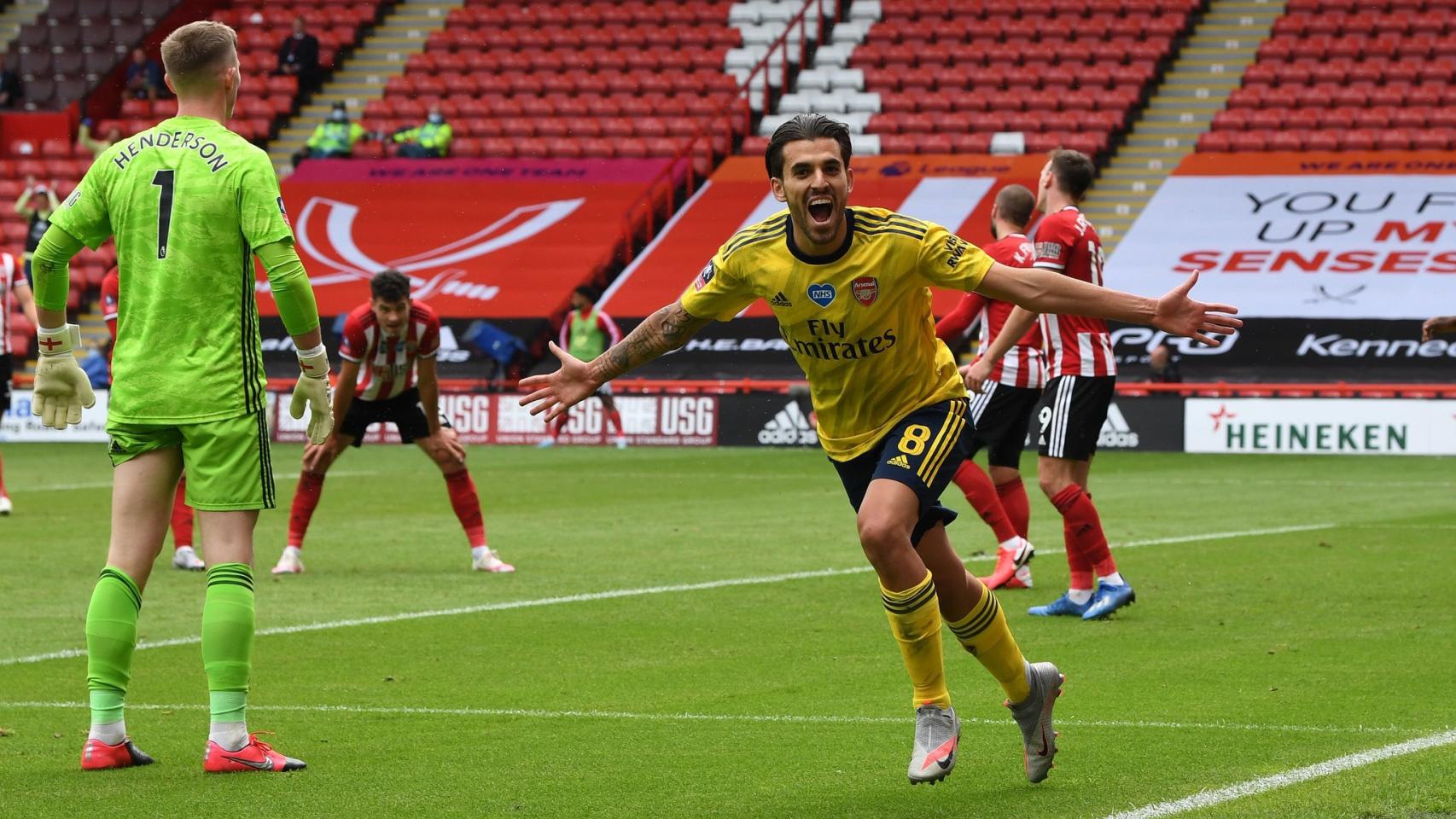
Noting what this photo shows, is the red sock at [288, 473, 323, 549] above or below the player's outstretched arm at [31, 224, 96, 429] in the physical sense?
below

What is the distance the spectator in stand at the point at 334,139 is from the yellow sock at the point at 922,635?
30.4 metres

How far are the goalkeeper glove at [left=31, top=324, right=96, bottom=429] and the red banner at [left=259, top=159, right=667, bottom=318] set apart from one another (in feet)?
78.7

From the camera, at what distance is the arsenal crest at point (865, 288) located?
586 centimetres

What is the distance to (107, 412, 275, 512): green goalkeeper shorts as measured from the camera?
609 cm

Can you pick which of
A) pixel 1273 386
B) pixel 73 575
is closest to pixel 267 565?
pixel 73 575

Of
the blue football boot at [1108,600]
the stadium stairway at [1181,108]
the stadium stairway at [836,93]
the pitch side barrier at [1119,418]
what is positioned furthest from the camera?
the stadium stairway at [836,93]

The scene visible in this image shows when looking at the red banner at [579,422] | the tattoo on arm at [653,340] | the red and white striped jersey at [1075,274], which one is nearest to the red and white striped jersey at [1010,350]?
the red and white striped jersey at [1075,274]

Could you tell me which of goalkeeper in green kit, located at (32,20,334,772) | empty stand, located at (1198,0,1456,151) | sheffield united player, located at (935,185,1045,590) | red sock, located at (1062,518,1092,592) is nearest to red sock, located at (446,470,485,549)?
sheffield united player, located at (935,185,1045,590)

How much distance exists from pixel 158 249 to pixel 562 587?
5455 millimetres

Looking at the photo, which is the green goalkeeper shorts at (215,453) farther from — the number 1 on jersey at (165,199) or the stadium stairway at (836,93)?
the stadium stairway at (836,93)

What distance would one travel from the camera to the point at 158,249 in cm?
607

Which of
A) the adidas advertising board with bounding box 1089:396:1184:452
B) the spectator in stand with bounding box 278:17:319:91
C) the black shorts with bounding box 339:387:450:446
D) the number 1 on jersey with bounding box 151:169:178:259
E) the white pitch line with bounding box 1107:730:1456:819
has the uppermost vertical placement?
the spectator in stand with bounding box 278:17:319:91

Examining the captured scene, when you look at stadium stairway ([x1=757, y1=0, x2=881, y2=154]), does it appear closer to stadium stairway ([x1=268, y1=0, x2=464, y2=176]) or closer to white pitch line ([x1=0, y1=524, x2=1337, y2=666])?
stadium stairway ([x1=268, y1=0, x2=464, y2=176])

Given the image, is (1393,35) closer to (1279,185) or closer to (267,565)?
(1279,185)
